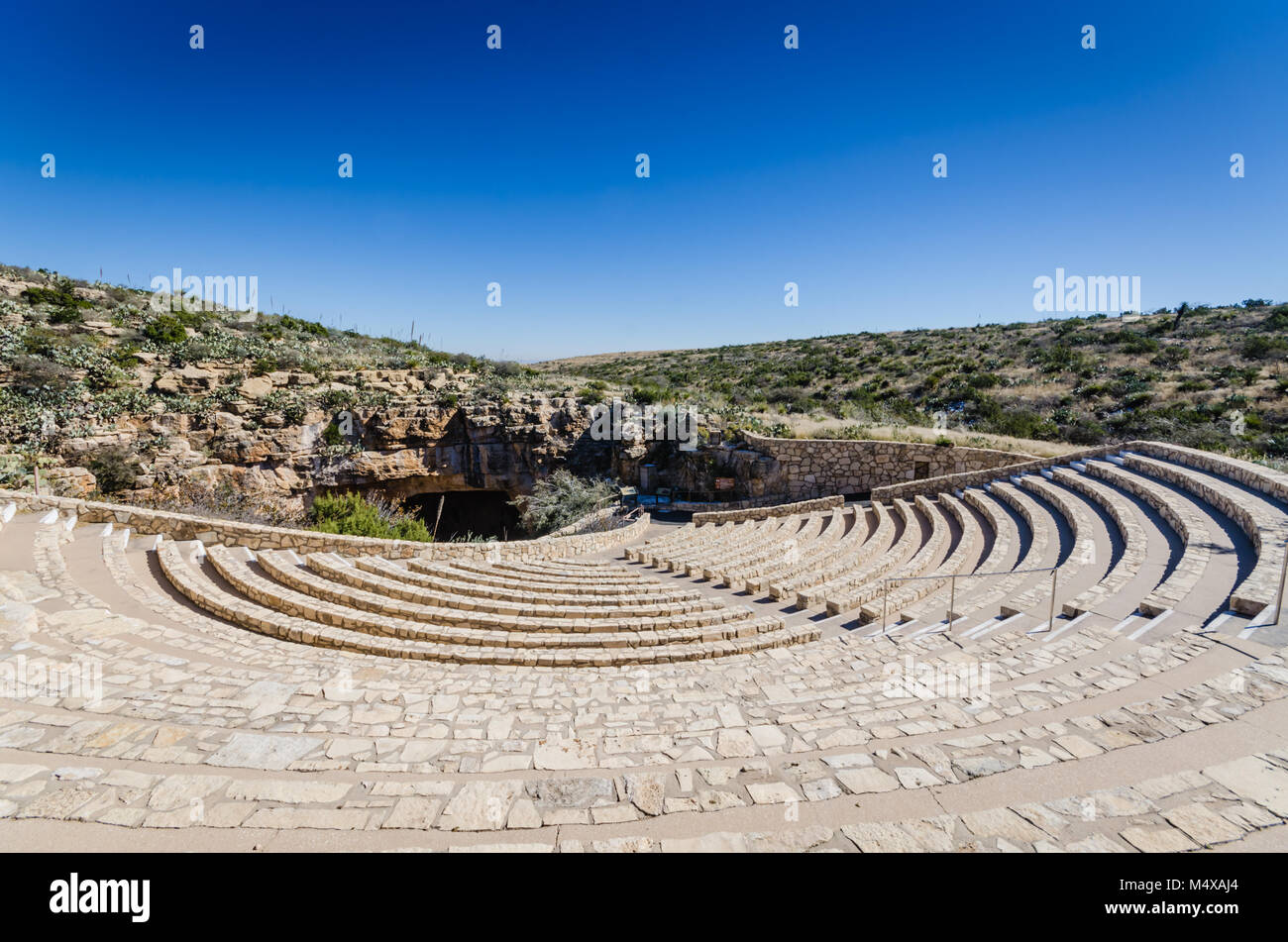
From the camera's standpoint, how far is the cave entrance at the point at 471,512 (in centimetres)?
2222

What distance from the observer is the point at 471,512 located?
2320cm

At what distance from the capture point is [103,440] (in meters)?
14.9

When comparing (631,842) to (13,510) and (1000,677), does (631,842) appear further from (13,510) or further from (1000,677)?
(13,510)

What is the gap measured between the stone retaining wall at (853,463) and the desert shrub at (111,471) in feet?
63.7

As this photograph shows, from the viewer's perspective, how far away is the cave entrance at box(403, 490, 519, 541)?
2222cm

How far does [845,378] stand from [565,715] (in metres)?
32.0

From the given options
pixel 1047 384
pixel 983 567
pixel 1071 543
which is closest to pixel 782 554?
pixel 983 567

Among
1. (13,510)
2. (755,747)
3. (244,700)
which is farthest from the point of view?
(13,510)

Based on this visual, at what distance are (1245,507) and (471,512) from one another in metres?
23.1

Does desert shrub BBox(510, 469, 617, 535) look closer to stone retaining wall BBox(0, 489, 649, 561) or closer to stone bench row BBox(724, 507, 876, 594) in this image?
stone retaining wall BBox(0, 489, 649, 561)

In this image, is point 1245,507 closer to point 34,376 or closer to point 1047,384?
point 1047,384

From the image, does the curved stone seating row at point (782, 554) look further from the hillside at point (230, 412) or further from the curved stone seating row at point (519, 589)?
the hillside at point (230, 412)

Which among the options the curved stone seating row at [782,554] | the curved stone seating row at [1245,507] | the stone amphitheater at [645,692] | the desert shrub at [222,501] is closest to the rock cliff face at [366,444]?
the desert shrub at [222,501]
